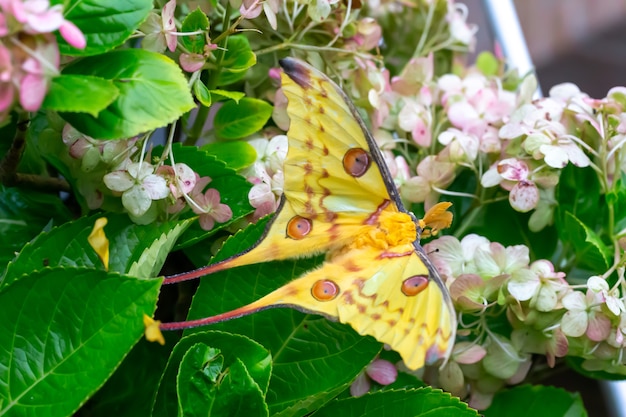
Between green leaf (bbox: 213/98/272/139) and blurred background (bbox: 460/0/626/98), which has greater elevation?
green leaf (bbox: 213/98/272/139)

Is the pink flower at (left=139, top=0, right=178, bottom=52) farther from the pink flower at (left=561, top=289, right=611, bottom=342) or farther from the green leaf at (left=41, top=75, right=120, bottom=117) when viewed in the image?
the pink flower at (left=561, top=289, right=611, bottom=342)

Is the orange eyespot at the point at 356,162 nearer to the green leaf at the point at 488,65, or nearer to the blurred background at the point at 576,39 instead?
the green leaf at the point at 488,65

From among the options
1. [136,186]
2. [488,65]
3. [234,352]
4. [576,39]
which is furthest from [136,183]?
[576,39]

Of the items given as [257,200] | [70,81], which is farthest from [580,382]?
[70,81]

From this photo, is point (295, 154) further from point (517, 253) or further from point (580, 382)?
point (580, 382)

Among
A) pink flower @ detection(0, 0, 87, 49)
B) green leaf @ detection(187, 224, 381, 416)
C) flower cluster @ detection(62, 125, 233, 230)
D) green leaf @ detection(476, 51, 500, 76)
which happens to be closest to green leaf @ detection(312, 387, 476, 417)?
green leaf @ detection(187, 224, 381, 416)

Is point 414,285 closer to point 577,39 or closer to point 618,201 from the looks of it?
point 618,201
